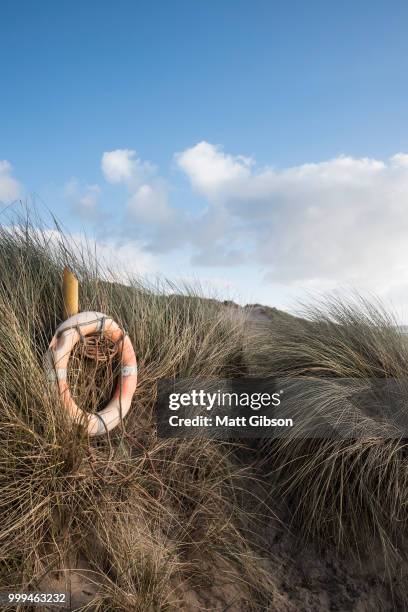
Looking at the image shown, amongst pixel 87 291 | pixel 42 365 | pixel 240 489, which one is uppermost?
pixel 87 291

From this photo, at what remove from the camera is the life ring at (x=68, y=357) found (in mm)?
4473

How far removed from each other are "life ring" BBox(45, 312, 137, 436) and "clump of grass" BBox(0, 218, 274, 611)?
13cm

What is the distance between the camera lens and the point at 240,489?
4.96 m

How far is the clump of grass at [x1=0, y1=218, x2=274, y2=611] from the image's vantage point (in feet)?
12.6

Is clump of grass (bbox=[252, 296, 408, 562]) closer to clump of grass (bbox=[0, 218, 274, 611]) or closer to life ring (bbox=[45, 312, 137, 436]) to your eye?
clump of grass (bbox=[0, 218, 274, 611])

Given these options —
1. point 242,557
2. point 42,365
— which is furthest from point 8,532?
point 242,557

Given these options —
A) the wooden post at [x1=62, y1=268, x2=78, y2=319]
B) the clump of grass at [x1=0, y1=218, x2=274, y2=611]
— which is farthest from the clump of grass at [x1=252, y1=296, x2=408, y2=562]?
the wooden post at [x1=62, y1=268, x2=78, y2=319]

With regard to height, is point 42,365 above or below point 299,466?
above

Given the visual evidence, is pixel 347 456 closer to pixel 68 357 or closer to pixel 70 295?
pixel 68 357

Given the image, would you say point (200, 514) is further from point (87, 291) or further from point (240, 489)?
point (87, 291)

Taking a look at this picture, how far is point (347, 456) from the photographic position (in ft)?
15.1

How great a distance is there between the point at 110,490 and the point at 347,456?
1.82 meters

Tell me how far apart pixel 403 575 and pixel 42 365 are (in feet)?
10.8

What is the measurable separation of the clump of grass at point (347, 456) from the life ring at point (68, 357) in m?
1.37
